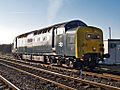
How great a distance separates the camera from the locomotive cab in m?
16.1

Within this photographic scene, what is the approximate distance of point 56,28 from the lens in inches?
768

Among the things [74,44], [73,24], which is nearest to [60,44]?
[73,24]

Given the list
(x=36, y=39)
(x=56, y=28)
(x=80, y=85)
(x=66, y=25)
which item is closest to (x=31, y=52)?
(x=36, y=39)

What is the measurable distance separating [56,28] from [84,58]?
4535 millimetres

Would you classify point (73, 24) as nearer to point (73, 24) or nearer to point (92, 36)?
point (73, 24)

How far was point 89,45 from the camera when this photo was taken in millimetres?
16609

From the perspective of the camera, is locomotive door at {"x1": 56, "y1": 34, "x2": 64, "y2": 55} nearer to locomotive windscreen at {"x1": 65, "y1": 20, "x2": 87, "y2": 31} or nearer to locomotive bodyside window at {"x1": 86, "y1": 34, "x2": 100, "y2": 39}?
locomotive windscreen at {"x1": 65, "y1": 20, "x2": 87, "y2": 31}

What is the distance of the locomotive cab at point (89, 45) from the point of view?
1612 cm

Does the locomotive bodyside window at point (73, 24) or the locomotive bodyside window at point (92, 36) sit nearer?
the locomotive bodyside window at point (92, 36)

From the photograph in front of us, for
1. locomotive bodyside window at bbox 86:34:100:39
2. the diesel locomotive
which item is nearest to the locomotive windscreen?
the diesel locomotive

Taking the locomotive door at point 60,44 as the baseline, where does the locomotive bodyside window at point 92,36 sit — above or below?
above

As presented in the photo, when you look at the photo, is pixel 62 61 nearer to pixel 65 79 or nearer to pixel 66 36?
pixel 66 36

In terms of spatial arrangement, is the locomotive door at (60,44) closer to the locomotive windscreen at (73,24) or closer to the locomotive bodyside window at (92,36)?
A: the locomotive windscreen at (73,24)

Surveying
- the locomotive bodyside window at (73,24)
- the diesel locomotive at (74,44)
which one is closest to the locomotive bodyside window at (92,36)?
the diesel locomotive at (74,44)
